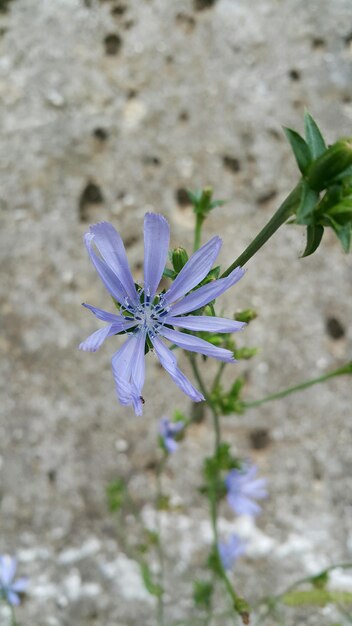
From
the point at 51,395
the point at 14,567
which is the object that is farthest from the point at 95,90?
the point at 14,567

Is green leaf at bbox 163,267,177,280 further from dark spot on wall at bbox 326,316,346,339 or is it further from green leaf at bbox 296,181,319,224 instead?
dark spot on wall at bbox 326,316,346,339

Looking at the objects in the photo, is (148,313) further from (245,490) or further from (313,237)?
(245,490)

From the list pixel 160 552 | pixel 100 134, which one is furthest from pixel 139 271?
pixel 160 552

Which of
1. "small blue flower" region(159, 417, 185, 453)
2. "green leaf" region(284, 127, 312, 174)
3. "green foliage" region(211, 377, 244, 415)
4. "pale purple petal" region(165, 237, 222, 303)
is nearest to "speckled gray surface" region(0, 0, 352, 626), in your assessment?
"small blue flower" region(159, 417, 185, 453)

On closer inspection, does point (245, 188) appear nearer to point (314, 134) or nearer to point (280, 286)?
point (280, 286)

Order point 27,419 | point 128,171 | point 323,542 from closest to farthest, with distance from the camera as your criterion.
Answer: point 323,542, point 27,419, point 128,171

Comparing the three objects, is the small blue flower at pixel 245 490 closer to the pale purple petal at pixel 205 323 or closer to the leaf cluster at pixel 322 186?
the pale purple petal at pixel 205 323

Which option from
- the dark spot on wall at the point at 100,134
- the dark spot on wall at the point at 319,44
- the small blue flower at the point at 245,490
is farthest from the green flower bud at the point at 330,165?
the dark spot on wall at the point at 319,44
